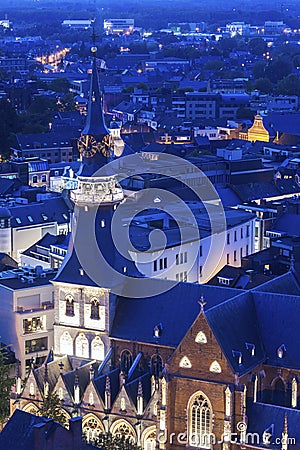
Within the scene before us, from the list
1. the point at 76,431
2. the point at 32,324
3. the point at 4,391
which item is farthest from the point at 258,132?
the point at 76,431

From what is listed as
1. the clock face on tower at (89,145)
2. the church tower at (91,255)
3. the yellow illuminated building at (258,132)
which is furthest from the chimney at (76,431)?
the yellow illuminated building at (258,132)

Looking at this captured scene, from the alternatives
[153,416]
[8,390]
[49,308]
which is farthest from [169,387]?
[49,308]

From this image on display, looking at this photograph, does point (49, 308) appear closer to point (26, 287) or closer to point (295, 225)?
point (26, 287)

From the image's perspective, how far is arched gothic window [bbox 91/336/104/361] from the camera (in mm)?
56875

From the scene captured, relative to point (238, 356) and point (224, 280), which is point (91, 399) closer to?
point (238, 356)

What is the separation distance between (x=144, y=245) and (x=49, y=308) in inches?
414

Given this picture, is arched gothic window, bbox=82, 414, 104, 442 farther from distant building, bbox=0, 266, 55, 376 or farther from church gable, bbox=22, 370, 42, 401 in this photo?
distant building, bbox=0, 266, 55, 376

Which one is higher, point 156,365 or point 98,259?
point 98,259

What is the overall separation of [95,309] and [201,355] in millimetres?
8991

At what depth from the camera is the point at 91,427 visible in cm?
5375

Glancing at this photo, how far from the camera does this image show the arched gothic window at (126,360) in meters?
56.0

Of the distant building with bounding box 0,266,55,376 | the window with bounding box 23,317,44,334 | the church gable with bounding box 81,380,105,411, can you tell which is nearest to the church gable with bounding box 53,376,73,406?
the church gable with bounding box 81,380,105,411

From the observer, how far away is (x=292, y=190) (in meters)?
110

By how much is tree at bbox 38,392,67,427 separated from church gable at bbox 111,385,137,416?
104 inches
